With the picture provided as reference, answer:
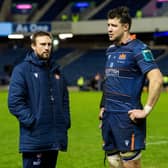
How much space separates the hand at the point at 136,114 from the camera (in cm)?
552

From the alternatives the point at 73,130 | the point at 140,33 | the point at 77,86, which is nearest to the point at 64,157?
the point at 73,130

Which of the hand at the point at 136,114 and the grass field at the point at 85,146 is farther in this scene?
the grass field at the point at 85,146

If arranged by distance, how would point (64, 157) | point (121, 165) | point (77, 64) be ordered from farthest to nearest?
point (77, 64), point (64, 157), point (121, 165)

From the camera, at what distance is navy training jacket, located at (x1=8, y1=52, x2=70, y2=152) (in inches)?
215

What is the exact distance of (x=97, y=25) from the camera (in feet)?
165

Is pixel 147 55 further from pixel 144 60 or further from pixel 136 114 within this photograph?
pixel 136 114

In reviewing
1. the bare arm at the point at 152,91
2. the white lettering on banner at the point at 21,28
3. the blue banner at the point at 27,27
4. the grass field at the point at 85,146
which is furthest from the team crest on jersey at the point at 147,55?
the white lettering on banner at the point at 21,28

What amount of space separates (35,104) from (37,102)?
3cm

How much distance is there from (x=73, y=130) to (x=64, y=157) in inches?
182

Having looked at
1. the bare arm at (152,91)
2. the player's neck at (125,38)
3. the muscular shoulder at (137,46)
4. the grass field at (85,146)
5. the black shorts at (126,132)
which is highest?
the player's neck at (125,38)

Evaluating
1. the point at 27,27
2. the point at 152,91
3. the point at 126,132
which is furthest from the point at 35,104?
the point at 27,27

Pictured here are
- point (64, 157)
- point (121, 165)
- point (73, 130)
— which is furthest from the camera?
point (73, 130)

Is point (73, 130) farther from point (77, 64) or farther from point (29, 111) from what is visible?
point (77, 64)

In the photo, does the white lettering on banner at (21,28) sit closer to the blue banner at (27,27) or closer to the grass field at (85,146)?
the blue banner at (27,27)
